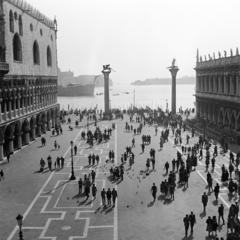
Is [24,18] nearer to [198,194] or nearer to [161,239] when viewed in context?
[198,194]

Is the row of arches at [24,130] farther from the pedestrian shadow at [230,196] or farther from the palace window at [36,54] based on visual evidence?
the pedestrian shadow at [230,196]

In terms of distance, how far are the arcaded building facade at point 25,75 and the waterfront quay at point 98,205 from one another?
228 inches

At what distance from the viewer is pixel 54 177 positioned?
113 feet

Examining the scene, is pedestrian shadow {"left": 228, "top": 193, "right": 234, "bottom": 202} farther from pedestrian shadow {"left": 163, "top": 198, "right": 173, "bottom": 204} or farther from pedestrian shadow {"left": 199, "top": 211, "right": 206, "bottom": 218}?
pedestrian shadow {"left": 163, "top": 198, "right": 173, "bottom": 204}

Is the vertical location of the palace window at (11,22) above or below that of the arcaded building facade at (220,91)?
above

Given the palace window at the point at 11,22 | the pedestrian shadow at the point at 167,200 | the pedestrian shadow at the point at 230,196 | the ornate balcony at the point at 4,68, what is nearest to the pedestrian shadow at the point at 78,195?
the pedestrian shadow at the point at 167,200

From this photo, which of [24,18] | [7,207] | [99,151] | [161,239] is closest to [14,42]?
[24,18]

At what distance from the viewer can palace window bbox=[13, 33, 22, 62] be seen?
4759cm

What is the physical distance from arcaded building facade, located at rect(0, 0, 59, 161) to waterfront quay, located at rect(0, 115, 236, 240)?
228 inches

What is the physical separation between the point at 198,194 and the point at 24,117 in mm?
26417

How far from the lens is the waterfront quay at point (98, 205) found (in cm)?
2245

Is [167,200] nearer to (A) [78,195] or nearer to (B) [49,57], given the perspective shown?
(A) [78,195]

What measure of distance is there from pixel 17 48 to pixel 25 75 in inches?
129

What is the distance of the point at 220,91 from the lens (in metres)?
63.4
